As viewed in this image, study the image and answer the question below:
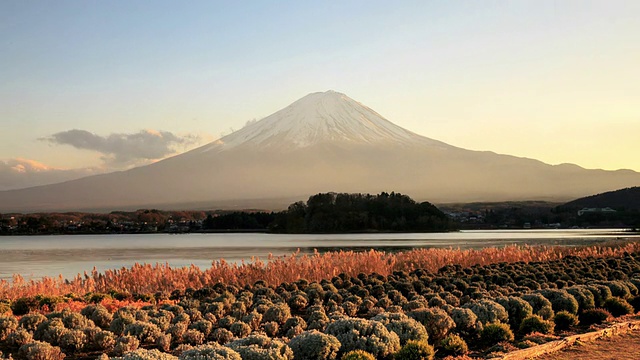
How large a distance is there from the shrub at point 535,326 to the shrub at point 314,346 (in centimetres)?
476

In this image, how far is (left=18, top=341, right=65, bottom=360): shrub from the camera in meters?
9.94

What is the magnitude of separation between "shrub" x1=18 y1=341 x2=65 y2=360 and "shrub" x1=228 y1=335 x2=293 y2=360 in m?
2.82

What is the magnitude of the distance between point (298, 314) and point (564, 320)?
18.4 ft

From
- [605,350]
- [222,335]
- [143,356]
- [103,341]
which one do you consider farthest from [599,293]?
[143,356]

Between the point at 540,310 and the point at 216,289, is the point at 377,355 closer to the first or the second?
the point at 540,310

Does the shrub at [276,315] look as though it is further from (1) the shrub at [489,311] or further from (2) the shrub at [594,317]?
(2) the shrub at [594,317]

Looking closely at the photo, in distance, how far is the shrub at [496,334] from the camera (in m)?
11.9

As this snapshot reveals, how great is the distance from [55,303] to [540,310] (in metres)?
10.4

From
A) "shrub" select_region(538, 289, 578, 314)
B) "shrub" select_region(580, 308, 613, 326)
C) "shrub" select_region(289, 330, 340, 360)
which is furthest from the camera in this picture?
"shrub" select_region(538, 289, 578, 314)

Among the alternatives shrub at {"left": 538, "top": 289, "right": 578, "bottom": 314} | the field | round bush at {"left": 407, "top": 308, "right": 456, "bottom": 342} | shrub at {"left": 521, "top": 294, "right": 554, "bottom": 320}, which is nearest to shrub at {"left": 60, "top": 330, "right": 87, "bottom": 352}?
the field

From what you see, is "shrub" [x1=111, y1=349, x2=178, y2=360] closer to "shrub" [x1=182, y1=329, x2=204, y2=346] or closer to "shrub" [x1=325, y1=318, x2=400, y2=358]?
"shrub" [x1=325, y1=318, x2=400, y2=358]

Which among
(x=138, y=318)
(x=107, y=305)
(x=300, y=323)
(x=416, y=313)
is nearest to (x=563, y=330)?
(x=416, y=313)

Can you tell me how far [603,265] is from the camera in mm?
26000

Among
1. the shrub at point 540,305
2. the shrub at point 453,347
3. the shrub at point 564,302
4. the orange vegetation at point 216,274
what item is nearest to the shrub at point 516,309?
the shrub at point 540,305
